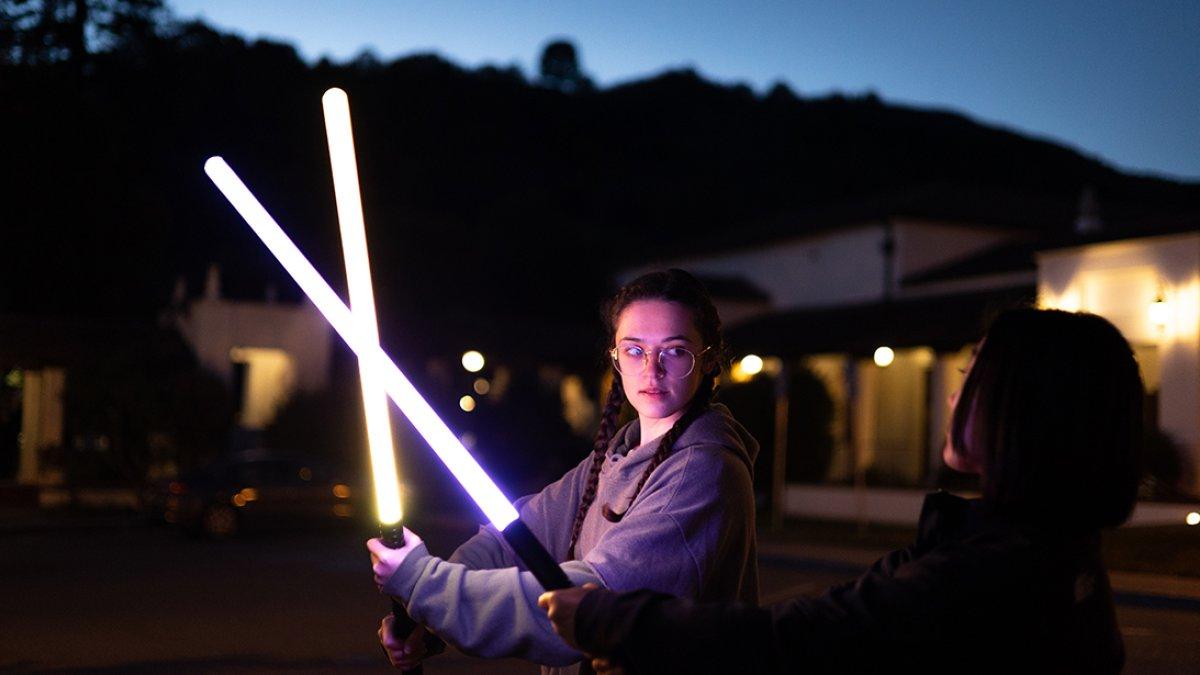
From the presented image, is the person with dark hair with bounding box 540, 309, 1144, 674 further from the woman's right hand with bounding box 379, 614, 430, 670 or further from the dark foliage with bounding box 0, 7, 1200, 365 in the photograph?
the dark foliage with bounding box 0, 7, 1200, 365

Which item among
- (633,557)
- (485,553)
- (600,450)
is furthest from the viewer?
(600,450)

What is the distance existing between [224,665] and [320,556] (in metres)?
10.9

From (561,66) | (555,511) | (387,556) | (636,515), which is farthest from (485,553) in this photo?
(561,66)

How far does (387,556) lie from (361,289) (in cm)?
48

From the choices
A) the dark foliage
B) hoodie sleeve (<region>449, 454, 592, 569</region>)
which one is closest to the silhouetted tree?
the dark foliage

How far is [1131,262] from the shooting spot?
25.4 m

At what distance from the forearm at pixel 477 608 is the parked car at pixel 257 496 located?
76.3ft

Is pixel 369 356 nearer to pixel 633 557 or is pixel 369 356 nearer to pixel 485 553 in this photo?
pixel 633 557

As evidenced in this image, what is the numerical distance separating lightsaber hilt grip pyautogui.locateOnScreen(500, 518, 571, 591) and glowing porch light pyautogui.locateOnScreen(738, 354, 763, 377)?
29.7m

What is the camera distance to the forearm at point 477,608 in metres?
2.47

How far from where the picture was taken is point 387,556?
2441 mm

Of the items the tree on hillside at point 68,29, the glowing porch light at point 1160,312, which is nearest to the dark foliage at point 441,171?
the tree on hillside at point 68,29

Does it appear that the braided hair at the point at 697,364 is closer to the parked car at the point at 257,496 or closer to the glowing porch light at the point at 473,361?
the parked car at the point at 257,496

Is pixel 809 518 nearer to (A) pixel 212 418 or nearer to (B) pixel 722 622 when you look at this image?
(A) pixel 212 418
